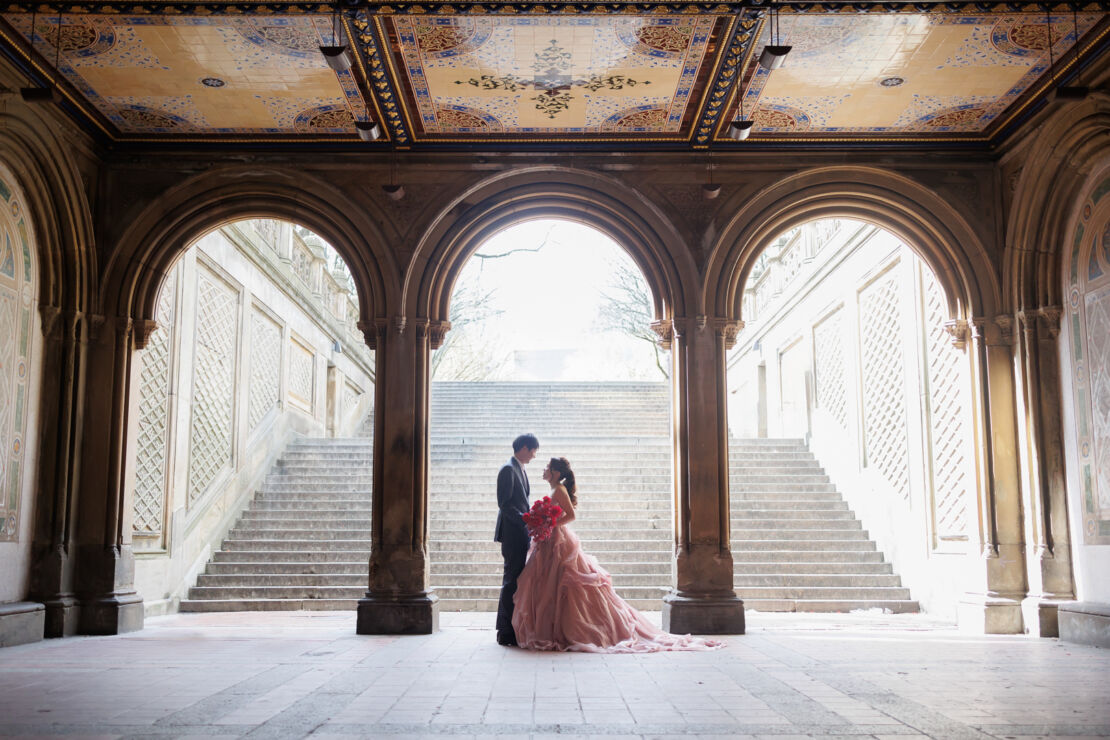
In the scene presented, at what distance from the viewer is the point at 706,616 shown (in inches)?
356

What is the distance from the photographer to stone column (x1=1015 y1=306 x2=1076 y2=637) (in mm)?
8875

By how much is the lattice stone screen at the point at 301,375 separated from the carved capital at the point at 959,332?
36.3 feet

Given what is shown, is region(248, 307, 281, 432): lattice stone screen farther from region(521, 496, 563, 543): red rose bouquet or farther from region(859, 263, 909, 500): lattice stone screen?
region(859, 263, 909, 500): lattice stone screen

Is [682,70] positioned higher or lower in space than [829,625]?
higher

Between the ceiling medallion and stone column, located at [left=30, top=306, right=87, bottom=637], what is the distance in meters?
4.46

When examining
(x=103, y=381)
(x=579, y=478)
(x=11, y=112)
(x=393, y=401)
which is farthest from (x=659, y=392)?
(x=11, y=112)

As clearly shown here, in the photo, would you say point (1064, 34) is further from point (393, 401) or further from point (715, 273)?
point (393, 401)

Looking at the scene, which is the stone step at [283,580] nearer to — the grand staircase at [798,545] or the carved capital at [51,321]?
the carved capital at [51,321]

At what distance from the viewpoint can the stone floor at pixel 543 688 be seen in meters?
4.52

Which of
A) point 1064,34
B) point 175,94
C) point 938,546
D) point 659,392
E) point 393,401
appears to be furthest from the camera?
point 659,392

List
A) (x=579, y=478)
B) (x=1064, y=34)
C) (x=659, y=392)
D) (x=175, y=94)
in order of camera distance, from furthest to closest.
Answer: (x=659, y=392), (x=579, y=478), (x=175, y=94), (x=1064, y=34)

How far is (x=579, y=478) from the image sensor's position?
46.0 feet

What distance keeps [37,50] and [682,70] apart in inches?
204

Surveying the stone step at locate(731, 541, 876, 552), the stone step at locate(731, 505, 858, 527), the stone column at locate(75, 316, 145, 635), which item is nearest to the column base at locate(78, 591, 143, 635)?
the stone column at locate(75, 316, 145, 635)
